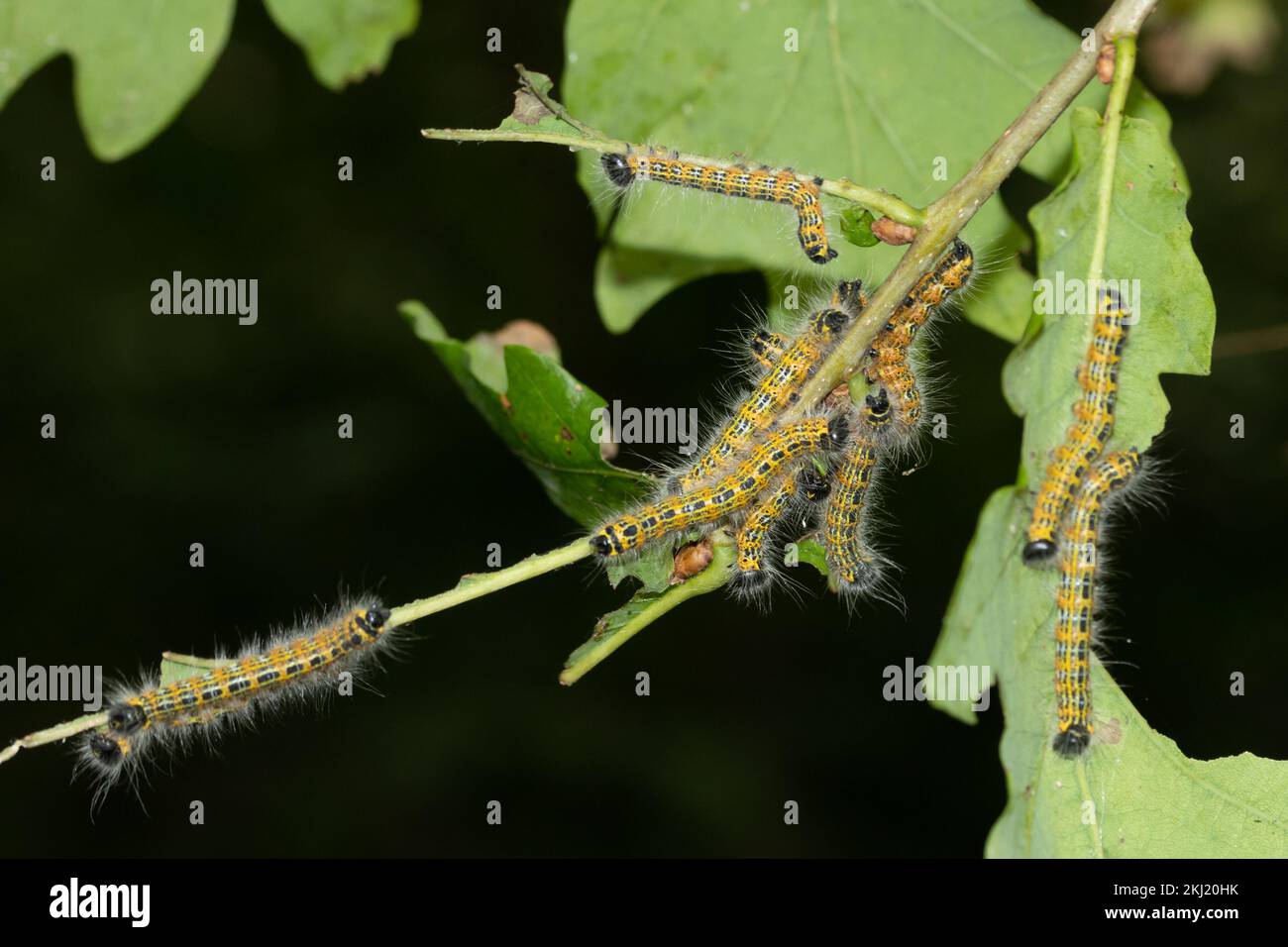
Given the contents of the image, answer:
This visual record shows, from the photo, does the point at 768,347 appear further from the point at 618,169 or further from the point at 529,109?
the point at 529,109

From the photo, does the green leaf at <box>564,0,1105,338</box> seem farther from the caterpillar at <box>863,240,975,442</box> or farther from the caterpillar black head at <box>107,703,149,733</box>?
the caterpillar black head at <box>107,703,149,733</box>

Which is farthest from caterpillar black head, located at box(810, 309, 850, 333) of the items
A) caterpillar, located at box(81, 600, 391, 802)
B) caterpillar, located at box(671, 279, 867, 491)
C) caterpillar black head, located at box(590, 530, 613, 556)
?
caterpillar, located at box(81, 600, 391, 802)

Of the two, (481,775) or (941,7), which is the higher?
(941,7)

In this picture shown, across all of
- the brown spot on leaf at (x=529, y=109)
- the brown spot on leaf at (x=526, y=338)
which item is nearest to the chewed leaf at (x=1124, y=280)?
the brown spot on leaf at (x=529, y=109)

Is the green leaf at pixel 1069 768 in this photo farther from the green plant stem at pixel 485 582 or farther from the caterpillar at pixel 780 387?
the green plant stem at pixel 485 582

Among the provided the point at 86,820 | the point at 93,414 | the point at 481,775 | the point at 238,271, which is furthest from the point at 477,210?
the point at 86,820

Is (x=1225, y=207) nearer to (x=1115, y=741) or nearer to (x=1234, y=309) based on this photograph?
(x=1234, y=309)
